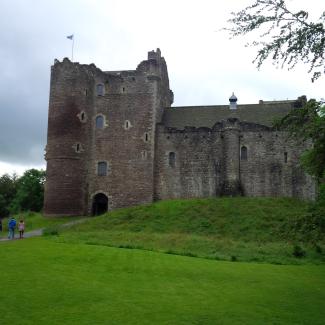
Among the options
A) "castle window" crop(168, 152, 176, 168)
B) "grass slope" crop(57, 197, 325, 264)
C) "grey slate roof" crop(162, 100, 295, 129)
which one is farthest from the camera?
"grey slate roof" crop(162, 100, 295, 129)

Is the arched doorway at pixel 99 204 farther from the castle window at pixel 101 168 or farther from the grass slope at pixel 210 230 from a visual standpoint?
the grass slope at pixel 210 230

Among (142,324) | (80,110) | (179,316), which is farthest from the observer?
(80,110)

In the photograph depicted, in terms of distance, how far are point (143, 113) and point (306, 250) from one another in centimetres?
2104

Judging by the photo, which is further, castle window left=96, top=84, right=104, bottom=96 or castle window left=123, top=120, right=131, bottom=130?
castle window left=96, top=84, right=104, bottom=96

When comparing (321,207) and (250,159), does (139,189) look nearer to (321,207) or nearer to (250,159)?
(250,159)

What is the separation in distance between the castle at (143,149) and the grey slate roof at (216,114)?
0.34ft

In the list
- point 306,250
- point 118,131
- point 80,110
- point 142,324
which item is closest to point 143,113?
point 118,131

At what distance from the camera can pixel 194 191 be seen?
42.1m

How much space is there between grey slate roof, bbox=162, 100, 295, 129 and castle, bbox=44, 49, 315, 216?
0.34 ft

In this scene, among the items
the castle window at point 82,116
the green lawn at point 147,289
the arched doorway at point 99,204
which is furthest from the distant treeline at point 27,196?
the green lawn at point 147,289

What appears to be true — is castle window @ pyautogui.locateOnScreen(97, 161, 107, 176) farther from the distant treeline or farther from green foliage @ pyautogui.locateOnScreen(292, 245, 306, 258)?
the distant treeline

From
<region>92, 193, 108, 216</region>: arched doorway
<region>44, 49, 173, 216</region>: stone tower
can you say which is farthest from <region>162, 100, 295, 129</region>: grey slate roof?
<region>92, 193, 108, 216</region>: arched doorway

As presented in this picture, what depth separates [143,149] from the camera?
1710 inches

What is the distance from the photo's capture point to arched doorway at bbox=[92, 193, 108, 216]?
43.8 meters
